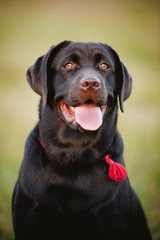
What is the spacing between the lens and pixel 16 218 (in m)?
2.78

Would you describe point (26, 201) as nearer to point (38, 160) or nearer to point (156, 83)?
point (38, 160)

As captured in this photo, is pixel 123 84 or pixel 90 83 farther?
pixel 123 84

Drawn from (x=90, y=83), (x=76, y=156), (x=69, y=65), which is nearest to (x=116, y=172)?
(x=76, y=156)

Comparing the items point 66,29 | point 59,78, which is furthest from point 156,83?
point 59,78

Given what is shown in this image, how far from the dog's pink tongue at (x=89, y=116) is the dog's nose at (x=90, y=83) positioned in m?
0.21

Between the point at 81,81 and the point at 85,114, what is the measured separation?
311mm

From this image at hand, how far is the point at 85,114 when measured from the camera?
2.67 metres

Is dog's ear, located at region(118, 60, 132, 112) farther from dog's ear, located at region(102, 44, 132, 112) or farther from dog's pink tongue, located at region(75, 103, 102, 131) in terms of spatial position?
dog's pink tongue, located at region(75, 103, 102, 131)

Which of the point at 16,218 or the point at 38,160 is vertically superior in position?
the point at 38,160

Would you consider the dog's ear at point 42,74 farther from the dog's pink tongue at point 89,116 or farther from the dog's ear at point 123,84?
the dog's ear at point 123,84

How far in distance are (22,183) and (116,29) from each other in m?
19.6

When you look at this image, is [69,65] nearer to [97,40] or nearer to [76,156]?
[76,156]

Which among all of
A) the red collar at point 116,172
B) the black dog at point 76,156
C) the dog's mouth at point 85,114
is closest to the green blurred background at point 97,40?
the black dog at point 76,156

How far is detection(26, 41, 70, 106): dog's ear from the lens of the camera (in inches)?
107
